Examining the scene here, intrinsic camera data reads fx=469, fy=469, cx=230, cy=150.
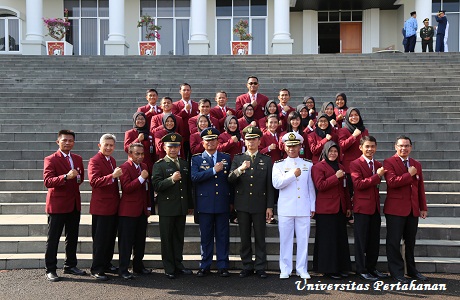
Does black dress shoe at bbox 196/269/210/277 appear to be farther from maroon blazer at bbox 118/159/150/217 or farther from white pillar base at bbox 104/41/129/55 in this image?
white pillar base at bbox 104/41/129/55

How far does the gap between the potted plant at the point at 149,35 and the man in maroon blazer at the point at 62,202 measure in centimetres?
1820

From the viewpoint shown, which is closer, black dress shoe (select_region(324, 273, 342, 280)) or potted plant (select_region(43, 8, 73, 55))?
black dress shoe (select_region(324, 273, 342, 280))

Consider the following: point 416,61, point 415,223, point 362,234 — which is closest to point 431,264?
point 415,223

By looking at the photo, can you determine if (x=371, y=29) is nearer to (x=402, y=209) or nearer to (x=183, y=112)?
(x=183, y=112)

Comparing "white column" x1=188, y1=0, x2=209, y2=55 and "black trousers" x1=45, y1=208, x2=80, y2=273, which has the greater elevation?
"white column" x1=188, y1=0, x2=209, y2=55

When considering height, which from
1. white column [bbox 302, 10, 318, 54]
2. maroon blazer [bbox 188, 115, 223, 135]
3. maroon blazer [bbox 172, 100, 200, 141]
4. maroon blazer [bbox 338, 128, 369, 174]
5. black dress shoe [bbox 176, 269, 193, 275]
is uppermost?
white column [bbox 302, 10, 318, 54]

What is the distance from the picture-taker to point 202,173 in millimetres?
7129

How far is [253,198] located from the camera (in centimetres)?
711

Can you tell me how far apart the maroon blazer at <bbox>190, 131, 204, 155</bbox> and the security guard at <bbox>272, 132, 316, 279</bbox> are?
1.59 meters

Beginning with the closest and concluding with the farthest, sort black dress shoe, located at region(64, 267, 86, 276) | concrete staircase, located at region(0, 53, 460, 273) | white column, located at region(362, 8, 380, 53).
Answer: black dress shoe, located at region(64, 267, 86, 276) → concrete staircase, located at region(0, 53, 460, 273) → white column, located at region(362, 8, 380, 53)

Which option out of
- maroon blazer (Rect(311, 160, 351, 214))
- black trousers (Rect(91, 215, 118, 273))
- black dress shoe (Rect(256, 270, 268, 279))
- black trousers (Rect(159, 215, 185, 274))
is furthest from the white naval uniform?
black trousers (Rect(91, 215, 118, 273))

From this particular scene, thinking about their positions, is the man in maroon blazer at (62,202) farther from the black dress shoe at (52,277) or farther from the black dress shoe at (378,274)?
the black dress shoe at (378,274)

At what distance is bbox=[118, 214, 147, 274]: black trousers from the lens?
696 centimetres

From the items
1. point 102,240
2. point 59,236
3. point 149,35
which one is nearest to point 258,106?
point 102,240
